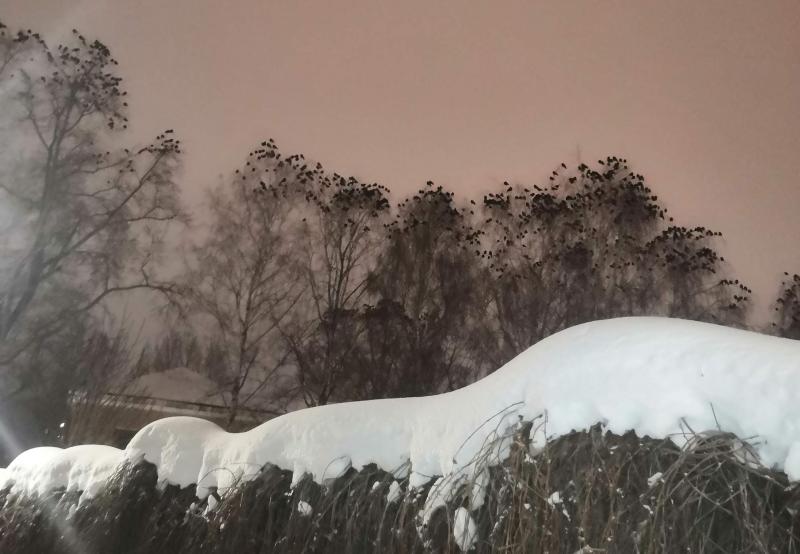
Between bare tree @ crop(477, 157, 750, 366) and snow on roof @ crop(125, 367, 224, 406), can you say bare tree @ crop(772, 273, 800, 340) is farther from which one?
snow on roof @ crop(125, 367, 224, 406)

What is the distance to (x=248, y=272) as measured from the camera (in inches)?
179

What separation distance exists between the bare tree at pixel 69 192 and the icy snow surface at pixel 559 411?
2282 millimetres

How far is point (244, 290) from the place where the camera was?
4508mm

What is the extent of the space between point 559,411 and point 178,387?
3238 mm

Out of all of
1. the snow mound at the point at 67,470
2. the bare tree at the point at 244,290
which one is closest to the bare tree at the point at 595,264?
the bare tree at the point at 244,290

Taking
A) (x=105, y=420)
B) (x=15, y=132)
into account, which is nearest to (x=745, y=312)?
(x=105, y=420)

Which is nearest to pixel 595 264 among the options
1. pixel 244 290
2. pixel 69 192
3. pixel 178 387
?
pixel 244 290

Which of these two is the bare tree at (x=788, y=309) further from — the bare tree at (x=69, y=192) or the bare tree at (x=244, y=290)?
the bare tree at (x=69, y=192)

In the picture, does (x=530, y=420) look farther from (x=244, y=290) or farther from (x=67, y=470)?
(x=244, y=290)

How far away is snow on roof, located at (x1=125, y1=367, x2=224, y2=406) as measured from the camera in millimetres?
4215

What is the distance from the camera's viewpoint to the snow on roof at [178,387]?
13.8ft

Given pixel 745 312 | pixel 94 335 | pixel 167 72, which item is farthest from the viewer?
pixel 167 72

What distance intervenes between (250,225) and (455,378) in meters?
1.86

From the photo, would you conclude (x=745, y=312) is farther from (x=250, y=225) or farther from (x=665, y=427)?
(x=250, y=225)
